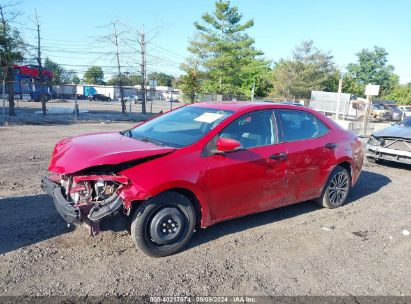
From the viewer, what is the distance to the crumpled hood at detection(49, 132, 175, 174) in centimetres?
377

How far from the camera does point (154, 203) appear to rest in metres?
3.88

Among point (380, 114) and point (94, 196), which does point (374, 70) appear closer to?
point (380, 114)

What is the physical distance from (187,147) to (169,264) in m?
1.26

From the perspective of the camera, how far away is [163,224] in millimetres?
4000

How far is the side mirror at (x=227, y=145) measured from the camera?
164 inches

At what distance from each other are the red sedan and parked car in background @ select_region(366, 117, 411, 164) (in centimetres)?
447

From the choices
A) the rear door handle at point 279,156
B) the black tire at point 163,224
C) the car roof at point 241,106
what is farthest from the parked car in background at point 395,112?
the black tire at point 163,224

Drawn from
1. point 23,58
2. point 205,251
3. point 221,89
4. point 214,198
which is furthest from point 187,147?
point 221,89

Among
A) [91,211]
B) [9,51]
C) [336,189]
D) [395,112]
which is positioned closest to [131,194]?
[91,211]

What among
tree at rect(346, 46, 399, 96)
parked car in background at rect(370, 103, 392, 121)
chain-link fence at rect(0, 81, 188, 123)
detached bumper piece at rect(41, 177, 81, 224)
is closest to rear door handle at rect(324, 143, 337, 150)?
detached bumper piece at rect(41, 177, 81, 224)

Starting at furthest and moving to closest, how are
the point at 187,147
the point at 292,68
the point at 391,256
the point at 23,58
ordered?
the point at 292,68 < the point at 23,58 < the point at 391,256 < the point at 187,147

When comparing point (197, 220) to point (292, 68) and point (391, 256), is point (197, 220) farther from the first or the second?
point (292, 68)

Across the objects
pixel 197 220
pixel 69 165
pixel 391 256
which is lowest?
pixel 391 256

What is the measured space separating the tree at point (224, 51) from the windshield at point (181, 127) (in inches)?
1259
